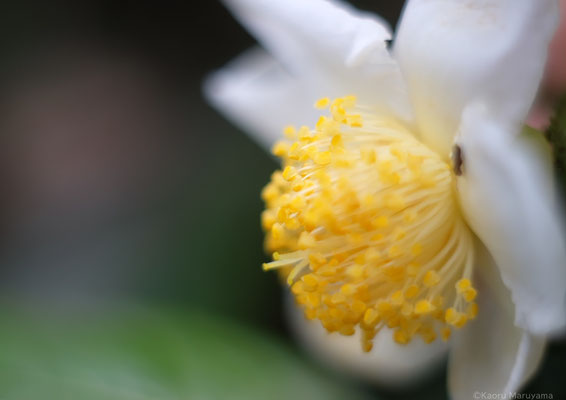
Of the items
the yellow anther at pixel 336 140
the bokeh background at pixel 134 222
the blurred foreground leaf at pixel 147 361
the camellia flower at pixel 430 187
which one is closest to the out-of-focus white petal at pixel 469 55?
the camellia flower at pixel 430 187

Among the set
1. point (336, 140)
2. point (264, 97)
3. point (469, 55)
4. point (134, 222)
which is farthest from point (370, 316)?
point (134, 222)

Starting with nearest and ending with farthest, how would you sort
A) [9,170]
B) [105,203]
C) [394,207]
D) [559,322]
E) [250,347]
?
[559,322] < [394,207] < [250,347] < [105,203] < [9,170]

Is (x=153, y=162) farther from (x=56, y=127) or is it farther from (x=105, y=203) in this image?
(x=56, y=127)

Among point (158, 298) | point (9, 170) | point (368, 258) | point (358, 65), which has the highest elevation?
point (358, 65)

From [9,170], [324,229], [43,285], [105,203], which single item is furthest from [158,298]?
[9,170]

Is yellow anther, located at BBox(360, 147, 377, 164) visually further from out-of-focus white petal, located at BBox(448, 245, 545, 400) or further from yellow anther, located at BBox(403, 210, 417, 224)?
out-of-focus white petal, located at BBox(448, 245, 545, 400)

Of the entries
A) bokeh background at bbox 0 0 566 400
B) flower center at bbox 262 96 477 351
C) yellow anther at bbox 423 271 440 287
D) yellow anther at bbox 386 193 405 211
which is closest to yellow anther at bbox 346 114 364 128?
flower center at bbox 262 96 477 351
